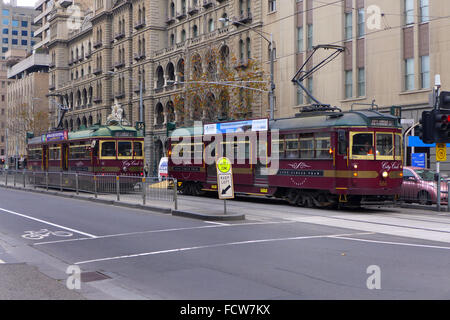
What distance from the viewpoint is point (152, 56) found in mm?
63312

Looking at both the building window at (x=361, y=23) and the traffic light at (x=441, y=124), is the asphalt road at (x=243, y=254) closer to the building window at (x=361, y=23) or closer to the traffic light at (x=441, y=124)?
the traffic light at (x=441, y=124)

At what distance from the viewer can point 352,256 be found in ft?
35.0

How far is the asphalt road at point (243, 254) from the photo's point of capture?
320 inches

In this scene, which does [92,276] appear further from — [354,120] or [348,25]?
[348,25]

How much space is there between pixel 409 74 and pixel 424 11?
354cm

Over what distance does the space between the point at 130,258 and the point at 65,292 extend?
9.36 ft

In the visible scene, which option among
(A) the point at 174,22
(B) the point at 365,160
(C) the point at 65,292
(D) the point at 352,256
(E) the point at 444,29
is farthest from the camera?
(A) the point at 174,22

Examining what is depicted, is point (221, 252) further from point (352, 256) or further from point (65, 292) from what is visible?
point (65, 292)

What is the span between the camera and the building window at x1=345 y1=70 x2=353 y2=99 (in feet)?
126

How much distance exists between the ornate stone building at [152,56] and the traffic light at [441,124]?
19590 mm

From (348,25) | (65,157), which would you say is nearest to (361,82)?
(348,25)

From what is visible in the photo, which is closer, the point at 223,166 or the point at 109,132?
the point at 223,166

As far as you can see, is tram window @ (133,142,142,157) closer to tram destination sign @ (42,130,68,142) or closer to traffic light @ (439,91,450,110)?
tram destination sign @ (42,130,68,142)
